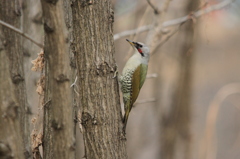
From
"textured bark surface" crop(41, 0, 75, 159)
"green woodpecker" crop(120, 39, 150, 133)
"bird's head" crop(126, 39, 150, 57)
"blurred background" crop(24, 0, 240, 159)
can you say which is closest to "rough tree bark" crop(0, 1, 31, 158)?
"blurred background" crop(24, 0, 240, 159)

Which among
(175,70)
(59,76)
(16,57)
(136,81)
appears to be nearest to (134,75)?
(136,81)

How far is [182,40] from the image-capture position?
5465 millimetres

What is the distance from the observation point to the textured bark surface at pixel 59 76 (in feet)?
4.60

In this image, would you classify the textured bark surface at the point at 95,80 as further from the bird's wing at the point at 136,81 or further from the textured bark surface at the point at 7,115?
the bird's wing at the point at 136,81

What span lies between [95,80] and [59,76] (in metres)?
0.88

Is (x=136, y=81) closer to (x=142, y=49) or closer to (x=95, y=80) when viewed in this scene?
(x=142, y=49)

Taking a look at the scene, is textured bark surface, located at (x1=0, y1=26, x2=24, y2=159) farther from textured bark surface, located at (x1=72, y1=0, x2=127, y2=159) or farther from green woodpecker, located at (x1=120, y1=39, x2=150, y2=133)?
green woodpecker, located at (x1=120, y1=39, x2=150, y2=133)

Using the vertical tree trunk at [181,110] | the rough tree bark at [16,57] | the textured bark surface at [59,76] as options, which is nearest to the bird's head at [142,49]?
the rough tree bark at [16,57]

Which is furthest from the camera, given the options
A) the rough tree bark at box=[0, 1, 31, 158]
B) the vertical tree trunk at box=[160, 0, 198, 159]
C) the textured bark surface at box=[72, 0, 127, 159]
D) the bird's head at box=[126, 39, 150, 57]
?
the vertical tree trunk at box=[160, 0, 198, 159]

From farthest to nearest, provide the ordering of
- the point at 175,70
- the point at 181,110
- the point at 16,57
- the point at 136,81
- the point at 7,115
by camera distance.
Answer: the point at 175,70 < the point at 181,110 < the point at 136,81 < the point at 16,57 < the point at 7,115

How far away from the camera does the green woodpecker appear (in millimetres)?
3709

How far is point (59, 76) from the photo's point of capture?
1.45 metres

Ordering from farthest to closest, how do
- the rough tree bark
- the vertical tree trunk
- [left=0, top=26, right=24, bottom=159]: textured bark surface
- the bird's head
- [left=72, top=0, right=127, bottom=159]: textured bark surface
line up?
the vertical tree trunk < the bird's head < the rough tree bark < [left=72, top=0, right=127, bottom=159]: textured bark surface < [left=0, top=26, right=24, bottom=159]: textured bark surface

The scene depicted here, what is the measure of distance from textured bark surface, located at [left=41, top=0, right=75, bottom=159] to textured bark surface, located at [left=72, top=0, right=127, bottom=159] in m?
0.75
